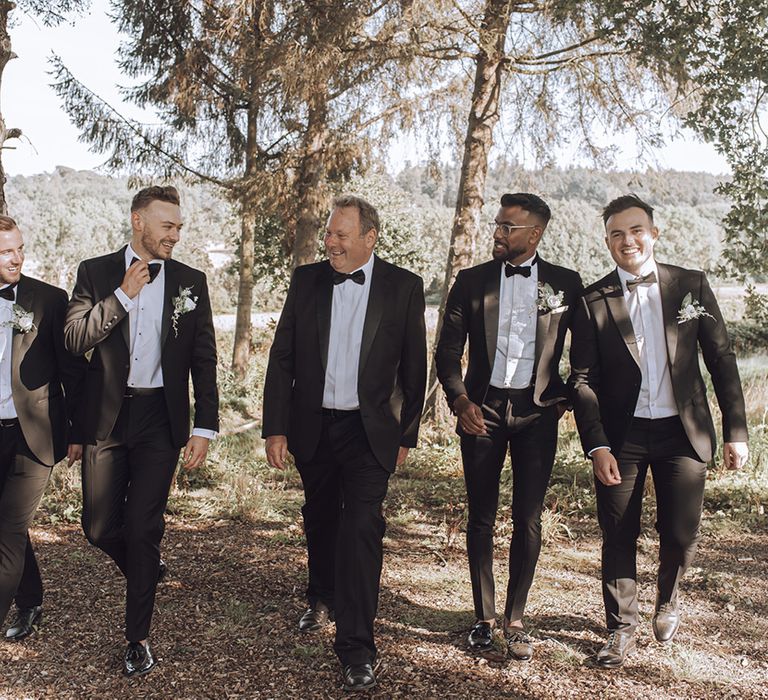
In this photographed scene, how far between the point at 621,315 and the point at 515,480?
950mm

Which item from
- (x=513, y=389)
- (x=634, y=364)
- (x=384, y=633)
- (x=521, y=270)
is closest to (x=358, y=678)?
(x=384, y=633)

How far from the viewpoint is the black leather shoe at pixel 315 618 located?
4.30 m

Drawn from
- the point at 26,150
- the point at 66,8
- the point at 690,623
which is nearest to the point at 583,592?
the point at 690,623

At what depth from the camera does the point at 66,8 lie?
30.4ft

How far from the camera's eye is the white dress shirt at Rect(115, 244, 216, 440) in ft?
12.6

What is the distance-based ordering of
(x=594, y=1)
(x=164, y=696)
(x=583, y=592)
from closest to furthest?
(x=164, y=696) < (x=583, y=592) < (x=594, y=1)

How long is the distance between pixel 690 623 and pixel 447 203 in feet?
120

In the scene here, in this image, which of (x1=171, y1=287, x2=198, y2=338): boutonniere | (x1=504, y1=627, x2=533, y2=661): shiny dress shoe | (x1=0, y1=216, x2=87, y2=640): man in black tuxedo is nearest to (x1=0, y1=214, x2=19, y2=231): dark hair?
(x1=0, y1=216, x2=87, y2=640): man in black tuxedo

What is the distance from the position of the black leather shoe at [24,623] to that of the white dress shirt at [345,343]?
186 cm

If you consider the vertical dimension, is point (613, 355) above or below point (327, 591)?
above

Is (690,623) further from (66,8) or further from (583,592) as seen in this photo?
(66,8)

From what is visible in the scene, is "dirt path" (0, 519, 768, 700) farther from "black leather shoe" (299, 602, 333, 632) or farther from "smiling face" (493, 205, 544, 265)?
"smiling face" (493, 205, 544, 265)

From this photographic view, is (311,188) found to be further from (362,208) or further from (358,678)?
(358,678)

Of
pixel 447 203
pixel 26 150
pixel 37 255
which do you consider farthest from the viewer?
pixel 37 255
